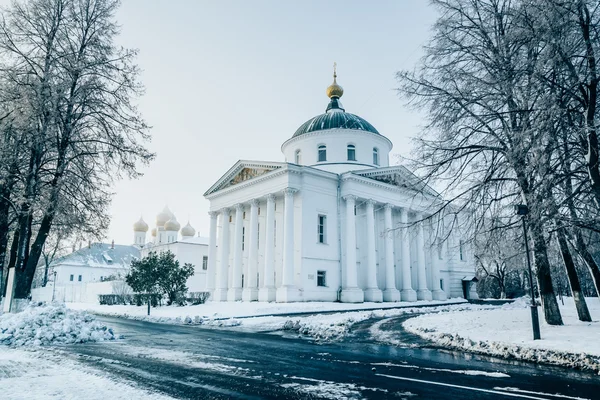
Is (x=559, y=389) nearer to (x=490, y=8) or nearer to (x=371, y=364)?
(x=371, y=364)

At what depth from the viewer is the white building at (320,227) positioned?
3347 cm

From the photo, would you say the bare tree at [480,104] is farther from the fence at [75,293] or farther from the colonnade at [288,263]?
the fence at [75,293]

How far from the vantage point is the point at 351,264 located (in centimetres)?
3419

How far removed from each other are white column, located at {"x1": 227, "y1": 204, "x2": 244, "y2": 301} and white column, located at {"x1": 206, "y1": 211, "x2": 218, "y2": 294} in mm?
3598

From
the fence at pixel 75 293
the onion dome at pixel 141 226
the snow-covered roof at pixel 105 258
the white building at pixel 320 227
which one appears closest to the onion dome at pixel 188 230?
the snow-covered roof at pixel 105 258

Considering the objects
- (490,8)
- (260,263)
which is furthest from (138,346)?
(260,263)

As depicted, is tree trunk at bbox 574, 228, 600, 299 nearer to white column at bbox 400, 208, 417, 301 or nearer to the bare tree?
the bare tree

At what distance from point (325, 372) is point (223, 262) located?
32628 mm

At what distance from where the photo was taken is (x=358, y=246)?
3750 centimetres

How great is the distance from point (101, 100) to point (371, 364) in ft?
45.3

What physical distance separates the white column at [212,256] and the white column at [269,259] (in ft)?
28.1

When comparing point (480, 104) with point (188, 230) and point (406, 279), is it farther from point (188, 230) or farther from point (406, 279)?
point (188, 230)

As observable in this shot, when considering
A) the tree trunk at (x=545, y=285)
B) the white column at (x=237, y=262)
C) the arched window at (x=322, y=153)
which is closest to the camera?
the tree trunk at (x=545, y=285)

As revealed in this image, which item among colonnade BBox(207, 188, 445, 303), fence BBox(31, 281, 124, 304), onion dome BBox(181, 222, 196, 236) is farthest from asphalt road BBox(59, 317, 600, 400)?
onion dome BBox(181, 222, 196, 236)
